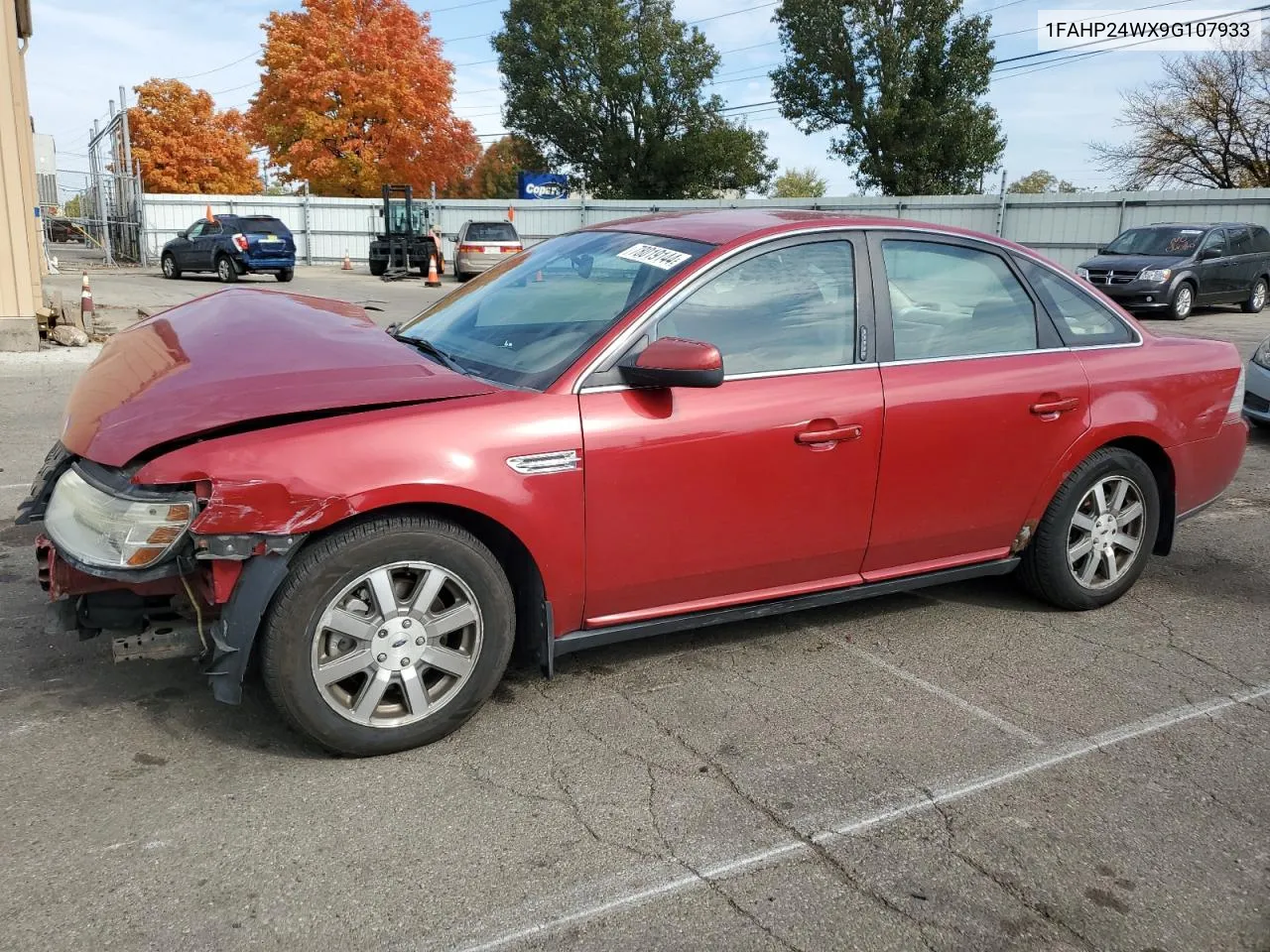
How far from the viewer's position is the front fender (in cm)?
284

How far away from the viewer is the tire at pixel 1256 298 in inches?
784

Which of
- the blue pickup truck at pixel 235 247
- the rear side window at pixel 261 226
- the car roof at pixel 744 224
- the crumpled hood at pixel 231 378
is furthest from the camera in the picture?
the rear side window at pixel 261 226

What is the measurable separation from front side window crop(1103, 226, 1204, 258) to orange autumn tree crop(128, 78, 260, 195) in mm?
39700

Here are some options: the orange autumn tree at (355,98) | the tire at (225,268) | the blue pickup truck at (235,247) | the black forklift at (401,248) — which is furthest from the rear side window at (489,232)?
the orange autumn tree at (355,98)

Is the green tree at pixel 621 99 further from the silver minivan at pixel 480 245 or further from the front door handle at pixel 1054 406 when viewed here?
the front door handle at pixel 1054 406

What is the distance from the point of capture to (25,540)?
5008 millimetres

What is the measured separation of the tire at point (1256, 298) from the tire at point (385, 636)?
20970 millimetres

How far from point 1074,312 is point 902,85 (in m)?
37.9

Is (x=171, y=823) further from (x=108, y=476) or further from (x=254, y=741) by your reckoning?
(x=108, y=476)

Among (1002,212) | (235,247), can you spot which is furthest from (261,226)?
(1002,212)

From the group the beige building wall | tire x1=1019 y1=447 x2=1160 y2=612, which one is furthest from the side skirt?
the beige building wall

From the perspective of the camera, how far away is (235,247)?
24406 millimetres

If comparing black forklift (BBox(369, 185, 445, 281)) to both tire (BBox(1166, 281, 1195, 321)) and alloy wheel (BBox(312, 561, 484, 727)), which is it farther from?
alloy wheel (BBox(312, 561, 484, 727))

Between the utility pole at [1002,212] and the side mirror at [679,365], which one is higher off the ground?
the utility pole at [1002,212]
